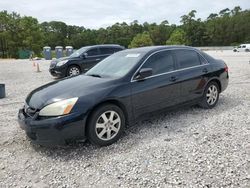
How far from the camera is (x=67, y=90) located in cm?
380

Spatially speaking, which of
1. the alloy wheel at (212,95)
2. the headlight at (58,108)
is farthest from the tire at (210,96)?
the headlight at (58,108)

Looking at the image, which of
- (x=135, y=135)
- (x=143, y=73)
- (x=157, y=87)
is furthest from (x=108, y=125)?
(x=157, y=87)

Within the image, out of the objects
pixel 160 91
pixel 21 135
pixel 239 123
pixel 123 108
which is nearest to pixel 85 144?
pixel 123 108

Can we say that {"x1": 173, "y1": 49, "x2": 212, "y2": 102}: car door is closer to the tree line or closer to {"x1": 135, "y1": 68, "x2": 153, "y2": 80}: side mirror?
{"x1": 135, "y1": 68, "x2": 153, "y2": 80}: side mirror

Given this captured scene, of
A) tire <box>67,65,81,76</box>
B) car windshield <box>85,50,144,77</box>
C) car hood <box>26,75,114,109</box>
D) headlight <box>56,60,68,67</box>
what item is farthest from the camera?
tire <box>67,65,81,76</box>

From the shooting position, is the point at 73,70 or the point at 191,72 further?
the point at 73,70

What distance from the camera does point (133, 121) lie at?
4.12 metres

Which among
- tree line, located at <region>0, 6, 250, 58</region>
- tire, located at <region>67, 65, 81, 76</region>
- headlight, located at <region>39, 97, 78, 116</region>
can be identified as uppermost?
tree line, located at <region>0, 6, 250, 58</region>

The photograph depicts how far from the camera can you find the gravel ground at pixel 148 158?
2.95 meters

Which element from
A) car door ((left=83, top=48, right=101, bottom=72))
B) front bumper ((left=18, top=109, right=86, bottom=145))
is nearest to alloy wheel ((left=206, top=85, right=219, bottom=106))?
front bumper ((left=18, top=109, right=86, bottom=145))

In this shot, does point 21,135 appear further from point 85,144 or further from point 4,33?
point 4,33

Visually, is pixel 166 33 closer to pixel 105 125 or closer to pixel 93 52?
pixel 93 52

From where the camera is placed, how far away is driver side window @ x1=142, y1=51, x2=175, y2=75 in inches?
175

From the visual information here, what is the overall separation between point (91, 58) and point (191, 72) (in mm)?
7081
